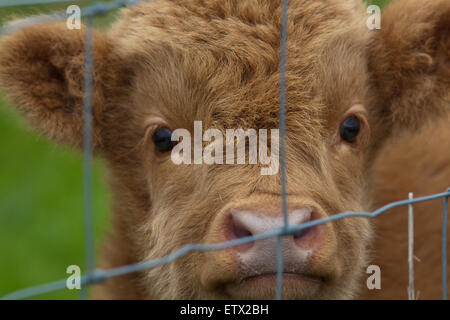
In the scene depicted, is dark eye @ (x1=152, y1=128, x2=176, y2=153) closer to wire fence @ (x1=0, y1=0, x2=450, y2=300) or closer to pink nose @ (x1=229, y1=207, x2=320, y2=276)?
wire fence @ (x1=0, y1=0, x2=450, y2=300)

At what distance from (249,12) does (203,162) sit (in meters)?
0.82

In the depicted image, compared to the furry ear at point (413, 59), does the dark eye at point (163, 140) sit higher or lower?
lower

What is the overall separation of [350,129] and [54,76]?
1577mm

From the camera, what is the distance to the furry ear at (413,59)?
164 inches

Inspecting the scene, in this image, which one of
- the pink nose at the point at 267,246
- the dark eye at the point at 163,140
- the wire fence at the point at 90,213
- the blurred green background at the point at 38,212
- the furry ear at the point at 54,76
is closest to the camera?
the wire fence at the point at 90,213

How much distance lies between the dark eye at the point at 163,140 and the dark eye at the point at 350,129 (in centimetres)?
88

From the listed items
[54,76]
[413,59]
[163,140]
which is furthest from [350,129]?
[54,76]

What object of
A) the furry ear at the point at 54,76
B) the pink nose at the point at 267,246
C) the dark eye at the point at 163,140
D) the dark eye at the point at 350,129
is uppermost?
the furry ear at the point at 54,76

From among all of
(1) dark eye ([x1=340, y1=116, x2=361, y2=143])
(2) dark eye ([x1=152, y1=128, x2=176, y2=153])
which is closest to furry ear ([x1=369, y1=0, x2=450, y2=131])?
(1) dark eye ([x1=340, y1=116, x2=361, y2=143])

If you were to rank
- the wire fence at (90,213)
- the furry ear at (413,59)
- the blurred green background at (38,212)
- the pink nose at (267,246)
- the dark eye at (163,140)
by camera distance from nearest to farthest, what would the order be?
the wire fence at (90,213) → the pink nose at (267,246) → the dark eye at (163,140) → the furry ear at (413,59) → the blurred green background at (38,212)

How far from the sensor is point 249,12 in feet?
13.0

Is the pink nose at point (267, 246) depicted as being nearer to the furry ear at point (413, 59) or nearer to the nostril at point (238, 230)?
the nostril at point (238, 230)

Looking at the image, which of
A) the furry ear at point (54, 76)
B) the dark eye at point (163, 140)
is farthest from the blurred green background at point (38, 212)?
the dark eye at point (163, 140)

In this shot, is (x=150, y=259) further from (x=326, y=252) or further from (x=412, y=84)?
(x=412, y=84)
